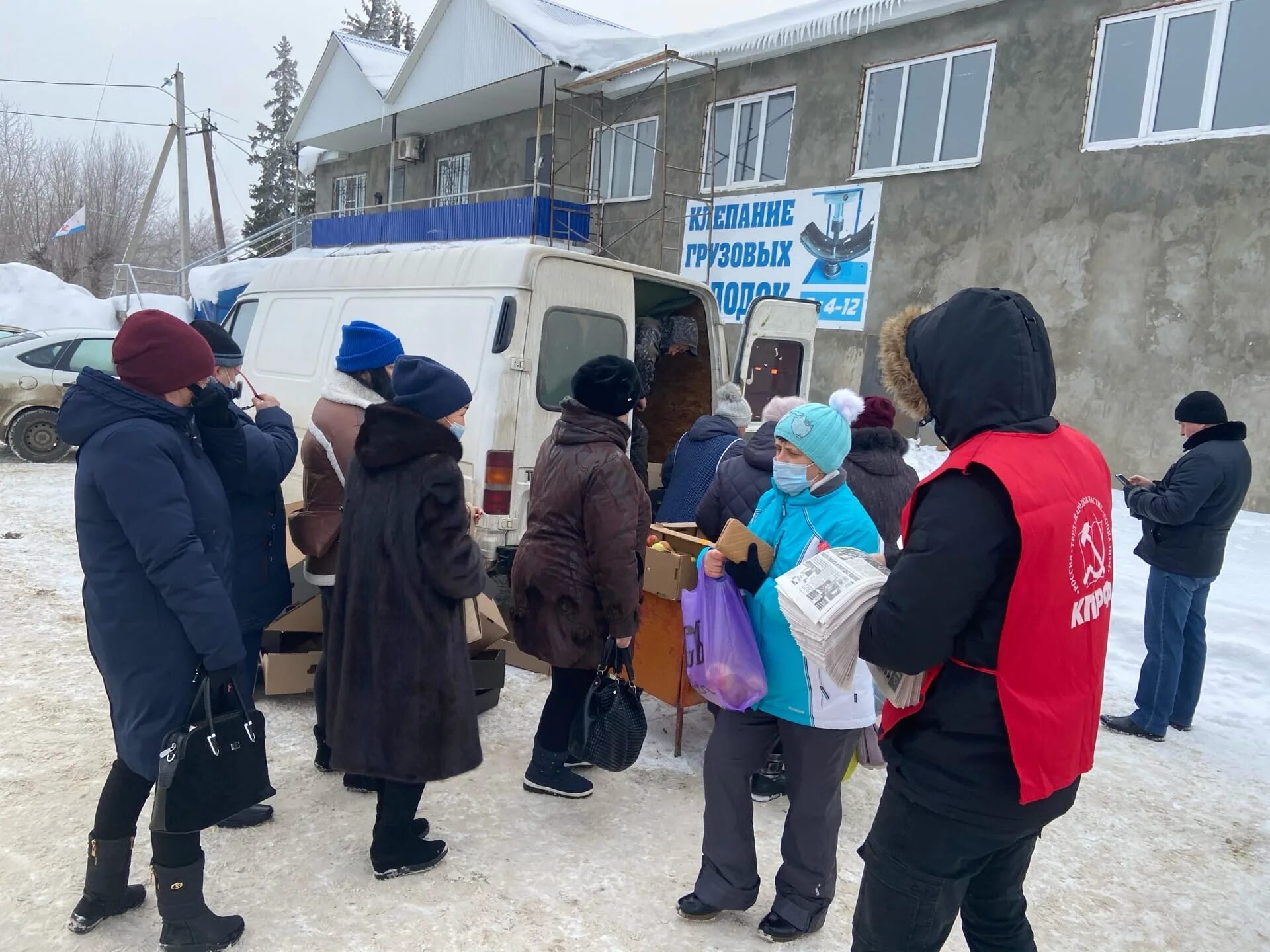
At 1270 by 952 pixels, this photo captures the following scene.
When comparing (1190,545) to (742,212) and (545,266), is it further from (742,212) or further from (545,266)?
(742,212)

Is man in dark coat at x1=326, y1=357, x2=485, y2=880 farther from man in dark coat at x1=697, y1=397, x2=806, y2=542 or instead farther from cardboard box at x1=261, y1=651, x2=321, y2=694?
cardboard box at x1=261, y1=651, x2=321, y2=694

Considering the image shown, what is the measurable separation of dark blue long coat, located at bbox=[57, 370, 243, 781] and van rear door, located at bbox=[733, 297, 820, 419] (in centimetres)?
494

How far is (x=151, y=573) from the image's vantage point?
227 cm

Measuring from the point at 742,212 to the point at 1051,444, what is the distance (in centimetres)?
1331

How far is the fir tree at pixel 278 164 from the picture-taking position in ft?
131

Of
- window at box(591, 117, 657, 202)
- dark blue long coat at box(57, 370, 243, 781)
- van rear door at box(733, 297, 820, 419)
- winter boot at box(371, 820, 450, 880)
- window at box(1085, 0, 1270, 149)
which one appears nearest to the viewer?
dark blue long coat at box(57, 370, 243, 781)

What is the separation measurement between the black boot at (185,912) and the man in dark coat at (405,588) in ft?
1.68

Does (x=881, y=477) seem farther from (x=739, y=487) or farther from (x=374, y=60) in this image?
(x=374, y=60)

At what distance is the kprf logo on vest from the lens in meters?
1.78

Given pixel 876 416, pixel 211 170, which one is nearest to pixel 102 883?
pixel 876 416

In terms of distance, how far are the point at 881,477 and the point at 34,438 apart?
10954 mm

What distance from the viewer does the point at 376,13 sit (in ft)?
160

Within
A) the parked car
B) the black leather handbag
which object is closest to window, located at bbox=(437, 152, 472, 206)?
the parked car

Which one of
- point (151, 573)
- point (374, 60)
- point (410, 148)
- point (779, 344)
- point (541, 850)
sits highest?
point (374, 60)
